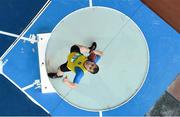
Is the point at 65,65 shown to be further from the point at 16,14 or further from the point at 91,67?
the point at 16,14

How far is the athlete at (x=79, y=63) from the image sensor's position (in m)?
3.22

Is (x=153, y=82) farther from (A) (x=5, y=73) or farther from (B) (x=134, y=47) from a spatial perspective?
(A) (x=5, y=73)

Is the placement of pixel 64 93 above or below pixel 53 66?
below

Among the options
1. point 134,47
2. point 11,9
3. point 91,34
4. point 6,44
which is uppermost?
point 11,9

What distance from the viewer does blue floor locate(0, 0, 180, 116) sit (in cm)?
348

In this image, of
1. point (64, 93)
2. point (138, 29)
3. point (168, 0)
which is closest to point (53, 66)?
point (64, 93)

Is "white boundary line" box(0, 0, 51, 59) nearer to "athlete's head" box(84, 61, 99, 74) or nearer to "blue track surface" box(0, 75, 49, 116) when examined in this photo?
"blue track surface" box(0, 75, 49, 116)

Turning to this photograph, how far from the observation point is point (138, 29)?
348cm

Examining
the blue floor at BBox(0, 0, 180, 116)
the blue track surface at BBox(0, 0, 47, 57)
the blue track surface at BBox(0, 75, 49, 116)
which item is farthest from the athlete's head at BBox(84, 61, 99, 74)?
the blue track surface at BBox(0, 0, 47, 57)

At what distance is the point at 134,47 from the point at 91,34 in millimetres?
393

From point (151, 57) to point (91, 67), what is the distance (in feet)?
2.18

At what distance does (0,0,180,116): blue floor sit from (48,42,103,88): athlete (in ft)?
0.76

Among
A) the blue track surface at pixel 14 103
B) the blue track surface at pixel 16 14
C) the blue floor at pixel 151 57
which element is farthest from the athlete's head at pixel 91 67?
the blue track surface at pixel 16 14

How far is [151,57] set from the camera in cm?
354
